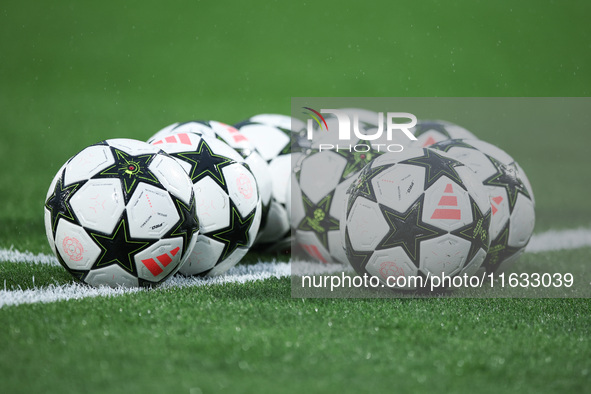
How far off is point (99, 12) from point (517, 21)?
39.8 ft

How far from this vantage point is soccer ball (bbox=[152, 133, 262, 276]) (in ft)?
17.6

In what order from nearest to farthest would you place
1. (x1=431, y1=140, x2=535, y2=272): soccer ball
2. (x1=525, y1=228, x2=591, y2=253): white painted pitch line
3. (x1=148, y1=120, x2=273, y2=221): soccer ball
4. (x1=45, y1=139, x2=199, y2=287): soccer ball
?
1. (x1=45, y1=139, x2=199, y2=287): soccer ball
2. (x1=431, y1=140, x2=535, y2=272): soccer ball
3. (x1=148, y1=120, x2=273, y2=221): soccer ball
4. (x1=525, y1=228, x2=591, y2=253): white painted pitch line

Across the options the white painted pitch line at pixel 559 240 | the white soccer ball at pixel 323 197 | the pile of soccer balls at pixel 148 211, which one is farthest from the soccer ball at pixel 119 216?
the white painted pitch line at pixel 559 240

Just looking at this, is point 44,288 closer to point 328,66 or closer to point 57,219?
point 57,219

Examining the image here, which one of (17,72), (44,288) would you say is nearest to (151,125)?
(17,72)

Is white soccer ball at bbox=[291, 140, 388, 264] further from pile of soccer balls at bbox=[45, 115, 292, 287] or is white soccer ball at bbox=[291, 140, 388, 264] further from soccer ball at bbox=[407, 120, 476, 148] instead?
pile of soccer balls at bbox=[45, 115, 292, 287]

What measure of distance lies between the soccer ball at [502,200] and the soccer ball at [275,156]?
5.37 ft

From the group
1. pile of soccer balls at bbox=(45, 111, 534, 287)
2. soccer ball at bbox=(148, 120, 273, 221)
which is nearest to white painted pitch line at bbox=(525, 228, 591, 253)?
pile of soccer balls at bbox=(45, 111, 534, 287)

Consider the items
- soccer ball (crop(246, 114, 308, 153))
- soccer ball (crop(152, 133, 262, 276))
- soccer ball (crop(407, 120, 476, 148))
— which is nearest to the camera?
soccer ball (crop(152, 133, 262, 276))

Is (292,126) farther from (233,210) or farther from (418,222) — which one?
(418,222)

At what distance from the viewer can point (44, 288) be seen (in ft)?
16.2

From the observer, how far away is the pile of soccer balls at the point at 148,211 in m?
4.63

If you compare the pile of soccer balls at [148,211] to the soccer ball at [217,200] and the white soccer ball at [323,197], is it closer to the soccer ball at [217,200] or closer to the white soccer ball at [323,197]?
the soccer ball at [217,200]

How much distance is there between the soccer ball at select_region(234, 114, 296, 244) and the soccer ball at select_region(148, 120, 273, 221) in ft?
0.82
